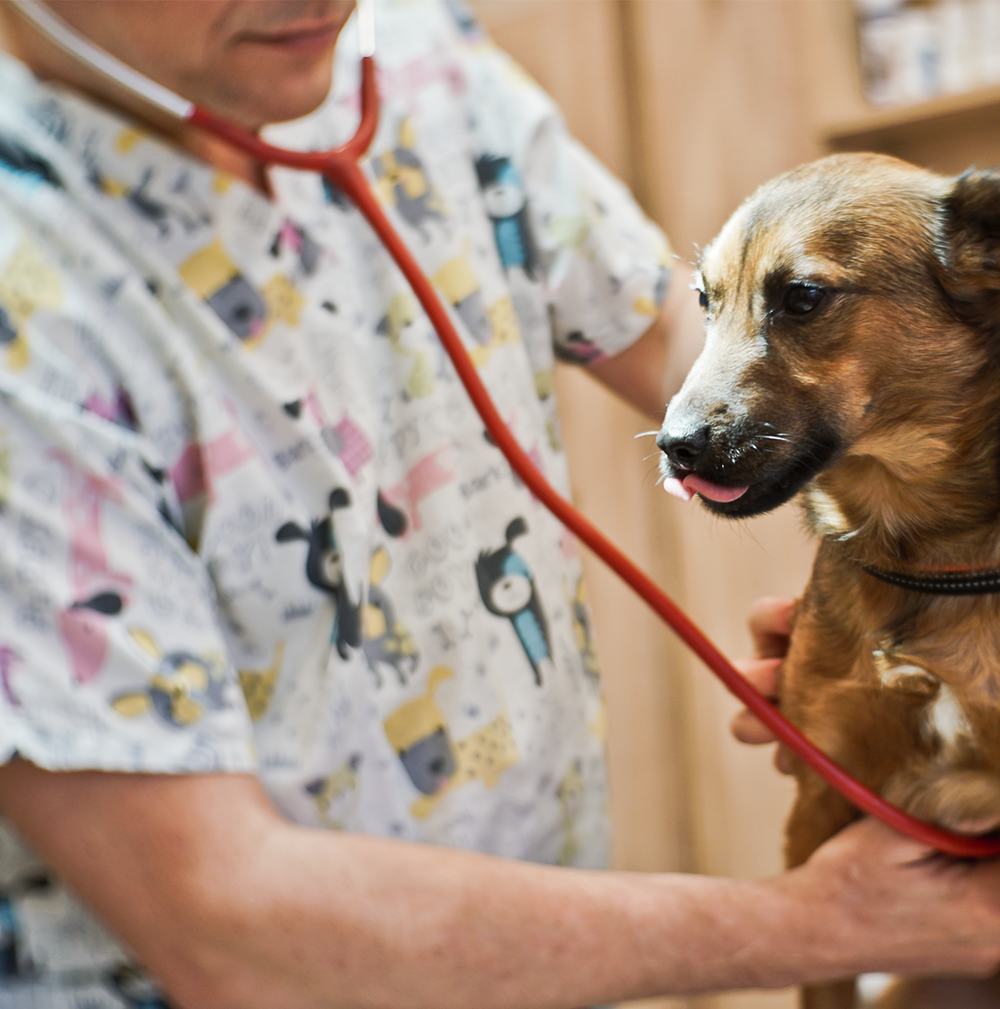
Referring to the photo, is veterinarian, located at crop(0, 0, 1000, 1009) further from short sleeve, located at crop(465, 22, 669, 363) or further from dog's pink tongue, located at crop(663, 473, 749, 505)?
dog's pink tongue, located at crop(663, 473, 749, 505)

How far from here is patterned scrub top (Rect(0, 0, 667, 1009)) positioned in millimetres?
727

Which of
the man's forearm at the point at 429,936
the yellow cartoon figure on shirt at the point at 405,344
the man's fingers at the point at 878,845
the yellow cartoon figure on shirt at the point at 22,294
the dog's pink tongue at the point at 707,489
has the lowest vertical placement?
the man's forearm at the point at 429,936

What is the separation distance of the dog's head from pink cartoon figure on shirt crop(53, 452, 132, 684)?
0.38 metres

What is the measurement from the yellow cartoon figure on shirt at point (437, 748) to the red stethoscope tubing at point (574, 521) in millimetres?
206

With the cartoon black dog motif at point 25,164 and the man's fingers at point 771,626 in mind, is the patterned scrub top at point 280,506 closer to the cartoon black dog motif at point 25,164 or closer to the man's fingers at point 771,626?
the cartoon black dog motif at point 25,164

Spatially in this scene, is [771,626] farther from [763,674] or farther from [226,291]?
[226,291]

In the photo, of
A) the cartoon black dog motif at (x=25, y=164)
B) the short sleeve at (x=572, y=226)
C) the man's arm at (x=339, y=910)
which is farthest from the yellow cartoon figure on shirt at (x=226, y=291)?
the man's arm at (x=339, y=910)

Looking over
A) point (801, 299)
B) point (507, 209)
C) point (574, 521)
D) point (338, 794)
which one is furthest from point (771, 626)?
point (507, 209)

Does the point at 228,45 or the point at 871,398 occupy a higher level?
the point at 228,45

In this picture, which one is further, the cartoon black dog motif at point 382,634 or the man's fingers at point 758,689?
the cartoon black dog motif at point 382,634

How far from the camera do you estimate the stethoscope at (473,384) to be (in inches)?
24.3

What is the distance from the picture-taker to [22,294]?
2.50 ft

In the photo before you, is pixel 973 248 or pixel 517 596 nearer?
pixel 973 248

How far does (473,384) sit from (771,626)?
8.7 inches
